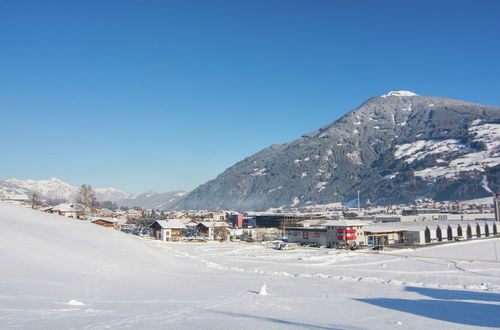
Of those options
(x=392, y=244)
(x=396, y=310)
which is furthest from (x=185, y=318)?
(x=392, y=244)

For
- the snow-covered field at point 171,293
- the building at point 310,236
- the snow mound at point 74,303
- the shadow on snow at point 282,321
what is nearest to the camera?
the shadow on snow at point 282,321

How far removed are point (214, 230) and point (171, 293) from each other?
7603 centimetres

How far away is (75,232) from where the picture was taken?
111 ft

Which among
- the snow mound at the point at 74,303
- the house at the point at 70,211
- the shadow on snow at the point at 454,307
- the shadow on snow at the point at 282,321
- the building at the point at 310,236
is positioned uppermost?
the house at the point at 70,211

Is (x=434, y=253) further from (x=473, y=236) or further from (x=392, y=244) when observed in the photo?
(x=473, y=236)

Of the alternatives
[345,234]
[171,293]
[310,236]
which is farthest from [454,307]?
[310,236]

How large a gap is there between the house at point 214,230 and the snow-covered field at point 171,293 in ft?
187

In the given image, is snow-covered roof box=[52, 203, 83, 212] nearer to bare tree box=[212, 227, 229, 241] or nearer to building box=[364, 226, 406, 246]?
bare tree box=[212, 227, 229, 241]

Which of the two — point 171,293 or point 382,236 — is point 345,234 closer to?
point 382,236

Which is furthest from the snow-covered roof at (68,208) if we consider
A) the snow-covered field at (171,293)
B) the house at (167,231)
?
the snow-covered field at (171,293)

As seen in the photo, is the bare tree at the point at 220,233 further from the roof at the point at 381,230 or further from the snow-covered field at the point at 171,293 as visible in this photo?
the snow-covered field at the point at 171,293

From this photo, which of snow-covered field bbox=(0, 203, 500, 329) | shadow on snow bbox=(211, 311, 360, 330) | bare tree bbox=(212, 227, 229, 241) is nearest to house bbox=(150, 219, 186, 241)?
bare tree bbox=(212, 227, 229, 241)

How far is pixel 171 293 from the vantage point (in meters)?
20.8

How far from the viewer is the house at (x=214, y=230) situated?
94.1 meters
